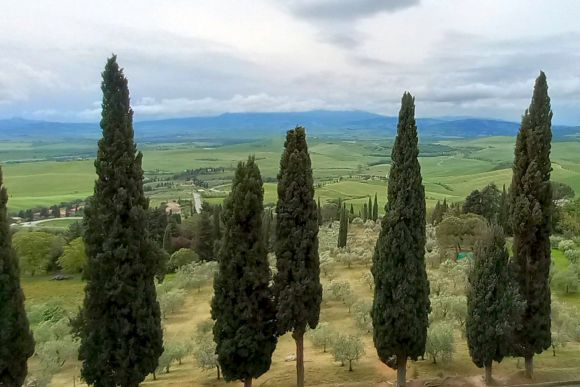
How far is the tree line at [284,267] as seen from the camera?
17.9m

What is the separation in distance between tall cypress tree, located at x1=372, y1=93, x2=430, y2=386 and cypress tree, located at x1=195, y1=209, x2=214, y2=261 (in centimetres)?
4778

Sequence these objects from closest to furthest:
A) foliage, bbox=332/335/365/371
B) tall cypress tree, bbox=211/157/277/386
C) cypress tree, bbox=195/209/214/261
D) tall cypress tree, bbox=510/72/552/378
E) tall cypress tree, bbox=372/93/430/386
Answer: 1. tall cypress tree, bbox=211/157/277/386
2. tall cypress tree, bbox=372/93/430/386
3. tall cypress tree, bbox=510/72/552/378
4. foliage, bbox=332/335/365/371
5. cypress tree, bbox=195/209/214/261

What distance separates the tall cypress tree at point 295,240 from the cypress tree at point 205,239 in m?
47.1

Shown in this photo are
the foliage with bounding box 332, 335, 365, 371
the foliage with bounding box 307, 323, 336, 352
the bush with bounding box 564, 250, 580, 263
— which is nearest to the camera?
the foliage with bounding box 332, 335, 365, 371

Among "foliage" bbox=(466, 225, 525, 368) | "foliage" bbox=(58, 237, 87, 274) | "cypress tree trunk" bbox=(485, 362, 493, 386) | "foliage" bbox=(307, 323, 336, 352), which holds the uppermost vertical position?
"foliage" bbox=(466, 225, 525, 368)

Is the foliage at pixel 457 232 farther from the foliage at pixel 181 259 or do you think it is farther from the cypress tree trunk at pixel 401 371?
the cypress tree trunk at pixel 401 371

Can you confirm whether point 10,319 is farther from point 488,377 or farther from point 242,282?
point 488,377

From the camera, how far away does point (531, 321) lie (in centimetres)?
2089

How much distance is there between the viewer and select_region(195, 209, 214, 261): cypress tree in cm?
6631

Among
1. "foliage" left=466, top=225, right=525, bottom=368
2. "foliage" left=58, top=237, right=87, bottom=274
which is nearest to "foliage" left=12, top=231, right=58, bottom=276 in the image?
"foliage" left=58, top=237, right=87, bottom=274

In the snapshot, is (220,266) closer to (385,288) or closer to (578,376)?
(385,288)

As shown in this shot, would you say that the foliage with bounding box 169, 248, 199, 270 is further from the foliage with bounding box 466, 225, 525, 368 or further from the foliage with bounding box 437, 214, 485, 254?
the foliage with bounding box 466, 225, 525, 368


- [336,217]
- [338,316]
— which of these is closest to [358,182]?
[336,217]

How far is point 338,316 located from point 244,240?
18.5 m
